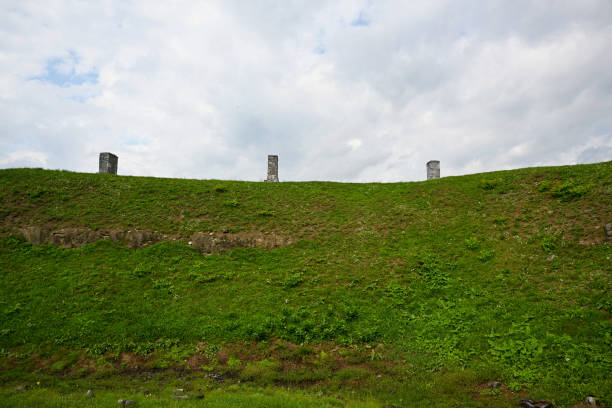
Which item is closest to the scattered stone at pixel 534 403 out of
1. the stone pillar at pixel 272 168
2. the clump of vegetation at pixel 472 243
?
the clump of vegetation at pixel 472 243

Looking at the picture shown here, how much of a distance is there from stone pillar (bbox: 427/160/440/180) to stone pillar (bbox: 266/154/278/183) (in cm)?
1870

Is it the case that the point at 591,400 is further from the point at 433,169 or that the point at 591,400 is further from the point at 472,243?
the point at 433,169

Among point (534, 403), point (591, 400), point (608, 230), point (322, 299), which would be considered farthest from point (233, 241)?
point (608, 230)

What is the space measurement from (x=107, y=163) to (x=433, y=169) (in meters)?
38.9

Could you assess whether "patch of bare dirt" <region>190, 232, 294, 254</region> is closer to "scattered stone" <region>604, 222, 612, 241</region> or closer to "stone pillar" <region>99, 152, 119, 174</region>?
"scattered stone" <region>604, 222, 612, 241</region>

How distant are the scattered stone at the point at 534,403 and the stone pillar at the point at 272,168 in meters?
32.1

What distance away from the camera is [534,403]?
379 inches

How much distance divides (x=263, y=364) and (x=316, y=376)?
2.41m

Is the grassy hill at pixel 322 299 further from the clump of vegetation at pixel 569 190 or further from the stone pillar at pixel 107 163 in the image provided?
the stone pillar at pixel 107 163

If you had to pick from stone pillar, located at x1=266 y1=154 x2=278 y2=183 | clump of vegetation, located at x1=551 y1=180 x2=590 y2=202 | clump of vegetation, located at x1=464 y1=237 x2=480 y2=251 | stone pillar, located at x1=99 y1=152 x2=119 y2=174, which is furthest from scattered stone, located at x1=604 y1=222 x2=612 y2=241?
stone pillar, located at x1=99 y1=152 x2=119 y2=174

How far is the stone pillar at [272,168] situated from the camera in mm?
38625

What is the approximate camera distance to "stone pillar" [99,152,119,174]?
36.3 meters

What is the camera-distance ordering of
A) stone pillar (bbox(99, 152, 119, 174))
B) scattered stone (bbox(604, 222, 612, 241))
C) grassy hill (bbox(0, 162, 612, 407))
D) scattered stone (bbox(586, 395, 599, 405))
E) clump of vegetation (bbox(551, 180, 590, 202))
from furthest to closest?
stone pillar (bbox(99, 152, 119, 174)) < clump of vegetation (bbox(551, 180, 590, 202)) < scattered stone (bbox(604, 222, 612, 241)) < grassy hill (bbox(0, 162, 612, 407)) < scattered stone (bbox(586, 395, 599, 405))

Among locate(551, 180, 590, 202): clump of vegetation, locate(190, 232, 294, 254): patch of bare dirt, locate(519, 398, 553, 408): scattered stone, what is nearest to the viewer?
locate(519, 398, 553, 408): scattered stone
